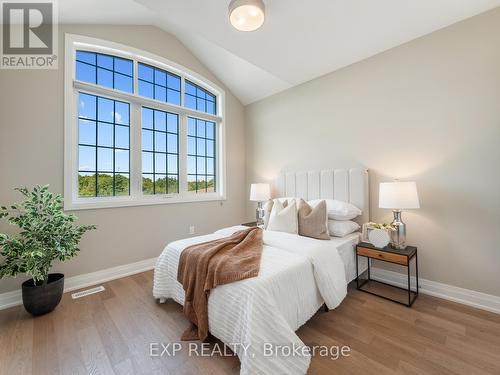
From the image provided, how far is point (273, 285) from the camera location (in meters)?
1.43

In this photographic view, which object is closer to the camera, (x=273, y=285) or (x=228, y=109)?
(x=273, y=285)

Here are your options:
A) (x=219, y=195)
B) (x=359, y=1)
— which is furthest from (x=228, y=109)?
(x=359, y=1)

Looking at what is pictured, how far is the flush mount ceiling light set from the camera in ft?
5.54

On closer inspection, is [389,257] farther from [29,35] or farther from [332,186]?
[29,35]

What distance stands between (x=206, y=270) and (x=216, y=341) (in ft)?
1.76

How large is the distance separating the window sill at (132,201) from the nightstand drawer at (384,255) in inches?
95.8

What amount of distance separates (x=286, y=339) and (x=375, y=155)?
2265 mm

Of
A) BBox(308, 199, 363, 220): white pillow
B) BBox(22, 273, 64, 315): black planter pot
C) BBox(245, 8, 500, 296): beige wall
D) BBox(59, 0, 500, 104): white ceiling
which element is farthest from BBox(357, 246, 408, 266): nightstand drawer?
BBox(22, 273, 64, 315): black planter pot

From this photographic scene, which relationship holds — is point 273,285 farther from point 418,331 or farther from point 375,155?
point 375,155

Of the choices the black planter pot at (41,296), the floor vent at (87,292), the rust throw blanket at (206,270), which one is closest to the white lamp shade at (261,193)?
the rust throw blanket at (206,270)

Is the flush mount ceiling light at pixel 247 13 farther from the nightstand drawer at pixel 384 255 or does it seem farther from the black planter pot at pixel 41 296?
the black planter pot at pixel 41 296

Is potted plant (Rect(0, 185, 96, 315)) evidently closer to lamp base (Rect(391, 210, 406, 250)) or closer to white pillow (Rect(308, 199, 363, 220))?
white pillow (Rect(308, 199, 363, 220))

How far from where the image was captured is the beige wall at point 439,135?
6.48 ft

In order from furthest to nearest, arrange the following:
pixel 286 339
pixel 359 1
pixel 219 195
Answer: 1. pixel 219 195
2. pixel 359 1
3. pixel 286 339
